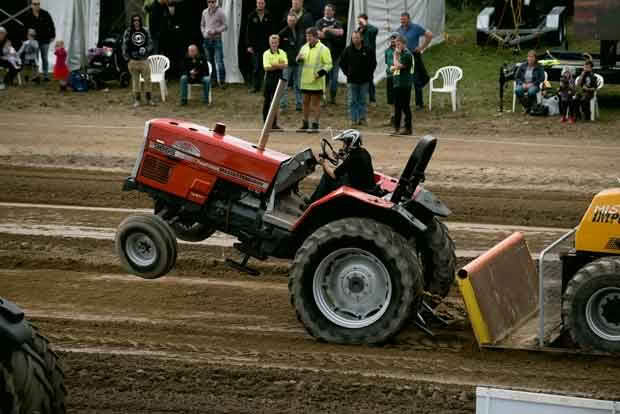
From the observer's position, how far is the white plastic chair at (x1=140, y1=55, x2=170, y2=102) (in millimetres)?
21656

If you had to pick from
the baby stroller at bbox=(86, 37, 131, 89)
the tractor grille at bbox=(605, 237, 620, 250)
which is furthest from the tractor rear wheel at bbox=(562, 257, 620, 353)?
the baby stroller at bbox=(86, 37, 131, 89)

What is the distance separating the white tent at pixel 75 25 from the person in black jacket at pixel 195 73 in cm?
313

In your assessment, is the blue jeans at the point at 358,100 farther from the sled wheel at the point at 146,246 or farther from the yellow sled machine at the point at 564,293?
the yellow sled machine at the point at 564,293

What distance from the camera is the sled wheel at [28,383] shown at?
17.3 ft

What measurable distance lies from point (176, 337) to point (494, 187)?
7.24 metres

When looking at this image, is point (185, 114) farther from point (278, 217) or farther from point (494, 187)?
point (278, 217)

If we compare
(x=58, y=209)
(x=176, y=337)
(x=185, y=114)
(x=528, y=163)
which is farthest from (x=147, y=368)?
(x=185, y=114)

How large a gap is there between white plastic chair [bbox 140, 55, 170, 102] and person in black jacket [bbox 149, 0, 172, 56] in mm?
551

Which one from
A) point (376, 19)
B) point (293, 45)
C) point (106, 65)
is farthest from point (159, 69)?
point (376, 19)

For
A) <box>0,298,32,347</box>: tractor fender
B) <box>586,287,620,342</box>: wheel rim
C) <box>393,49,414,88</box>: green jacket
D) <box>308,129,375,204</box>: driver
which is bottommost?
<box>586,287,620,342</box>: wheel rim

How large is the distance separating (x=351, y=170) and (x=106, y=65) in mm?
14804

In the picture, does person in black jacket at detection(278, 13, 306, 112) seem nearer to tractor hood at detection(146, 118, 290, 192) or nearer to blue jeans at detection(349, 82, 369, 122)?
blue jeans at detection(349, 82, 369, 122)

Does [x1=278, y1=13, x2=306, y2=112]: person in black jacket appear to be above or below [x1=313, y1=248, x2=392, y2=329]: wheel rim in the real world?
above

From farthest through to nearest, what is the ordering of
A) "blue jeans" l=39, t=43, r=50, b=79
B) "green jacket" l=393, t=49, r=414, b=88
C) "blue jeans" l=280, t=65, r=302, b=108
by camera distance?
"blue jeans" l=39, t=43, r=50, b=79 < "blue jeans" l=280, t=65, r=302, b=108 < "green jacket" l=393, t=49, r=414, b=88
